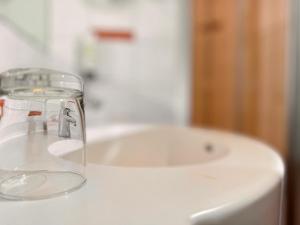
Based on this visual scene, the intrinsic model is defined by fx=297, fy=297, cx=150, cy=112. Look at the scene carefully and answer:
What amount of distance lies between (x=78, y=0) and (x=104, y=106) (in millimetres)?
439

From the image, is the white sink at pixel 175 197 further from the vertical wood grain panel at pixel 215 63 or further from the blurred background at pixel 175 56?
the vertical wood grain panel at pixel 215 63

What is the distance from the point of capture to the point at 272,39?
4.33 feet

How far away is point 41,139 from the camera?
54 centimetres

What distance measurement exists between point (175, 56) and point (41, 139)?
3.29 ft

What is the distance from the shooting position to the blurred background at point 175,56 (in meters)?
1.13

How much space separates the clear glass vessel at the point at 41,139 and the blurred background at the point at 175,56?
60 cm

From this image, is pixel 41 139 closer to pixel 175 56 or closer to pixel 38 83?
pixel 38 83

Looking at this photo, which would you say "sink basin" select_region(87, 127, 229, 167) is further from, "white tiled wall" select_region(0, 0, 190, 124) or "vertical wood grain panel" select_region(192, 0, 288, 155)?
"vertical wood grain panel" select_region(192, 0, 288, 155)

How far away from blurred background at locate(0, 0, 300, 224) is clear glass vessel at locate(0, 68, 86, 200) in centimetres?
60

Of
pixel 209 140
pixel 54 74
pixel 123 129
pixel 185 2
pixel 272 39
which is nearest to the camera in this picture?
pixel 54 74

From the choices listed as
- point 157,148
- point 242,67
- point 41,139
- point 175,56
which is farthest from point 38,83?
point 242,67

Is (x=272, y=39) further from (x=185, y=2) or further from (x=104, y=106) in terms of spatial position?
(x=104, y=106)

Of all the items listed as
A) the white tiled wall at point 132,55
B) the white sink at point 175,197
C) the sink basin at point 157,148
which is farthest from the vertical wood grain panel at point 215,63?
the white sink at point 175,197

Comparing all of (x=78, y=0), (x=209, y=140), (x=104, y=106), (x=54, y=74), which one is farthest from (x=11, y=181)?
(x=78, y=0)
